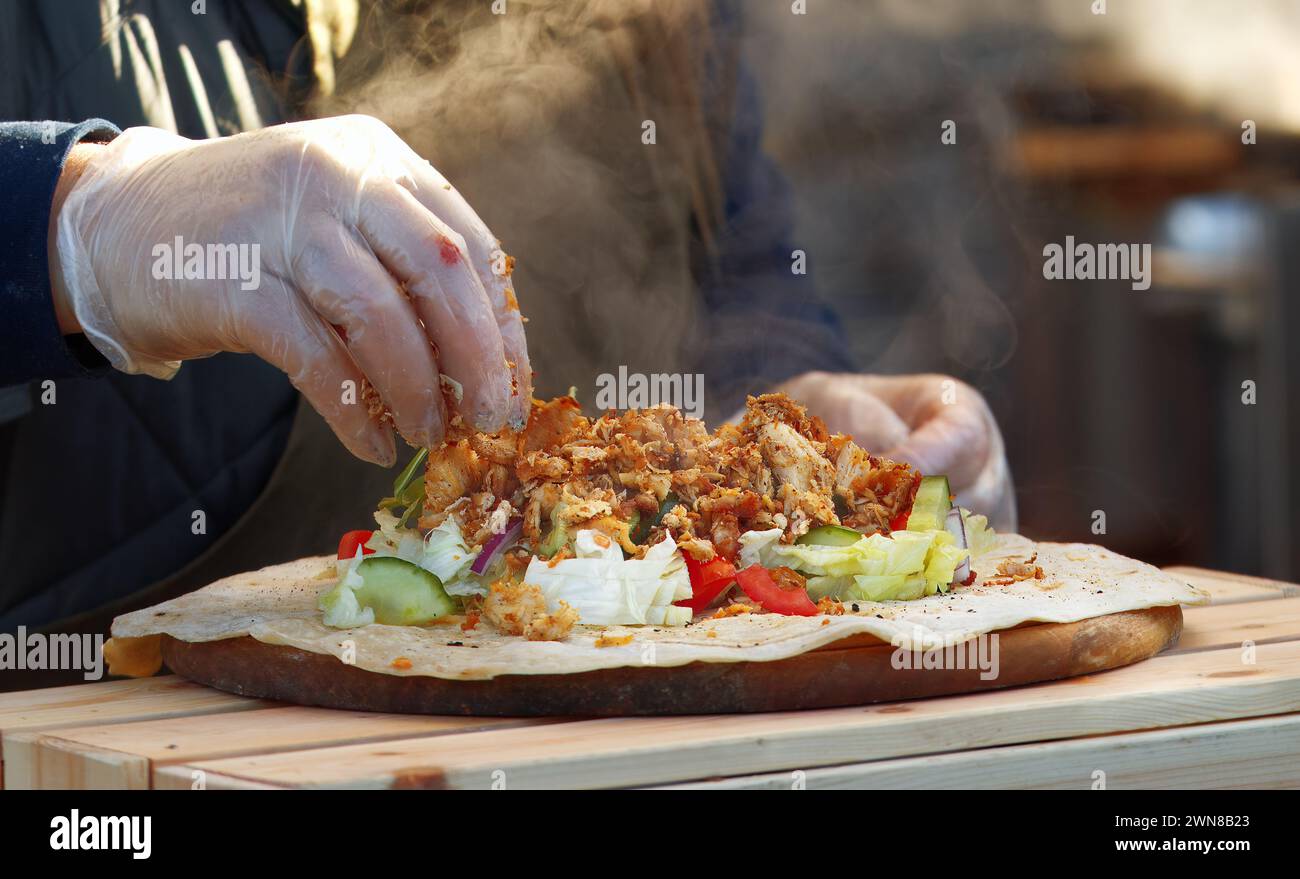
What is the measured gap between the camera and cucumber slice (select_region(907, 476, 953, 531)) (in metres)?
2.12

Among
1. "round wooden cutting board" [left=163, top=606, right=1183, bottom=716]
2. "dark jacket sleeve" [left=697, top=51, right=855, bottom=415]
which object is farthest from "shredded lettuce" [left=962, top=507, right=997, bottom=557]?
"dark jacket sleeve" [left=697, top=51, right=855, bottom=415]

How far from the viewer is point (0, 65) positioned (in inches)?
109

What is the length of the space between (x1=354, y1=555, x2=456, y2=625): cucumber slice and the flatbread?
0.09 ft

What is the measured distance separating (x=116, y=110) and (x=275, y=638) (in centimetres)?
177

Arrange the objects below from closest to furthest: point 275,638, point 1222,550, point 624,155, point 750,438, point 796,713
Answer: point 796,713 → point 275,638 → point 750,438 → point 624,155 → point 1222,550

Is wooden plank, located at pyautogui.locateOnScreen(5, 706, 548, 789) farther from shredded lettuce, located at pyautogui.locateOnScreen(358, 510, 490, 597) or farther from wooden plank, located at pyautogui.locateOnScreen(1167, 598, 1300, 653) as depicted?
wooden plank, located at pyautogui.locateOnScreen(1167, 598, 1300, 653)

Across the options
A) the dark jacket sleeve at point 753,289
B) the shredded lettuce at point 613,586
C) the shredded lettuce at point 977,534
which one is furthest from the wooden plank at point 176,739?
the dark jacket sleeve at point 753,289

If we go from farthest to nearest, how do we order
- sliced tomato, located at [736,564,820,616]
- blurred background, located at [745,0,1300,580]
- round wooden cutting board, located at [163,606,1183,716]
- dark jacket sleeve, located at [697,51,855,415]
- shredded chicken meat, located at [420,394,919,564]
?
blurred background, located at [745,0,1300,580] < dark jacket sleeve, located at [697,51,855,415] < shredded chicken meat, located at [420,394,919,564] < sliced tomato, located at [736,564,820,616] < round wooden cutting board, located at [163,606,1183,716]

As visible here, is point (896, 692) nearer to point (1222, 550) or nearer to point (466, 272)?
point (466, 272)

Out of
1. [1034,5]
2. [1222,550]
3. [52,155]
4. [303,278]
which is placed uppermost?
[1034,5]

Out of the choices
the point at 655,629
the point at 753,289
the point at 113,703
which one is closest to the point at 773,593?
the point at 655,629

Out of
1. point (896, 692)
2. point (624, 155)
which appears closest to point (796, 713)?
point (896, 692)

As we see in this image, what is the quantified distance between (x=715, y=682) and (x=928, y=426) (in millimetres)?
1602

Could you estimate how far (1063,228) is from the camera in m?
5.92
